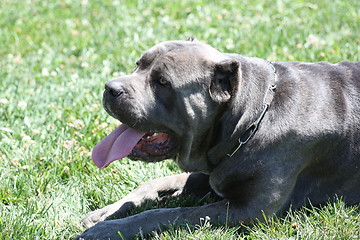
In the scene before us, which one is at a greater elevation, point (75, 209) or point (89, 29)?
point (89, 29)

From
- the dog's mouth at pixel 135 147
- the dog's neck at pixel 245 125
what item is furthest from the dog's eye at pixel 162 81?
the dog's neck at pixel 245 125

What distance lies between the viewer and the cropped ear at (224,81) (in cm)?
398

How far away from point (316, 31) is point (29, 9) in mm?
4362

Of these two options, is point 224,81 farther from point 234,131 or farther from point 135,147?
point 135,147

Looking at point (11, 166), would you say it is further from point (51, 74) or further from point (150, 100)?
point (51, 74)

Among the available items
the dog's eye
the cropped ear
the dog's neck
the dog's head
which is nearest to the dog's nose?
the dog's head

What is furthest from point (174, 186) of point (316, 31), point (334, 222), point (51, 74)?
point (316, 31)

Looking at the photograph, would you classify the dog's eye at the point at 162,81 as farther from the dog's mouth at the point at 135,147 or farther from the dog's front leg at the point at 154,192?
the dog's front leg at the point at 154,192

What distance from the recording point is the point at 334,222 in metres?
3.97

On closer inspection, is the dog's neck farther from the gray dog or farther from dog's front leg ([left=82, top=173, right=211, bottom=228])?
dog's front leg ([left=82, top=173, right=211, bottom=228])

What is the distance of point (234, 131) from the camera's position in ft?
13.3

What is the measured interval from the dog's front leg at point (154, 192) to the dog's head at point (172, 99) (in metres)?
0.40

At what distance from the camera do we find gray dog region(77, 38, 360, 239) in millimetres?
3998

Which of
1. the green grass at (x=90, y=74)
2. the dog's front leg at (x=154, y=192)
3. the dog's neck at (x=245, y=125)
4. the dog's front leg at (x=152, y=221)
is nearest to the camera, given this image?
the dog's front leg at (x=152, y=221)
